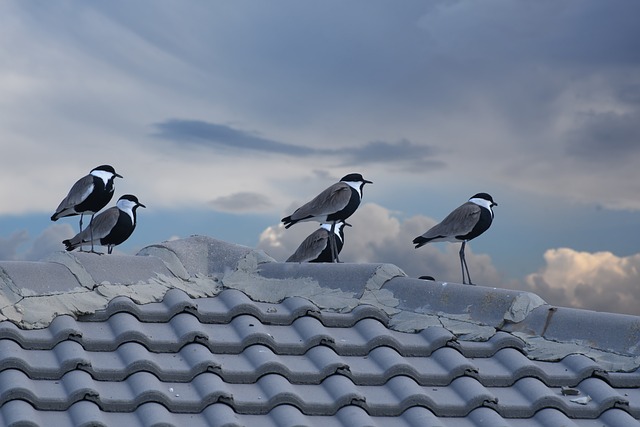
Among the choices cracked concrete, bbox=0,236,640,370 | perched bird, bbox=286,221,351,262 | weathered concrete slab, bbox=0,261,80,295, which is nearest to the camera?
weathered concrete slab, bbox=0,261,80,295

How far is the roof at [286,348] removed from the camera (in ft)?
15.8

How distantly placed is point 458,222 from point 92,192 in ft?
13.9

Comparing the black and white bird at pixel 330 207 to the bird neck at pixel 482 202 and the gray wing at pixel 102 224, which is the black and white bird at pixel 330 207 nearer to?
the bird neck at pixel 482 202

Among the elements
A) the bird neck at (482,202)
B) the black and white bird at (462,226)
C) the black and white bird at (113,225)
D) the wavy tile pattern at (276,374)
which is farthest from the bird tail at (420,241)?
the wavy tile pattern at (276,374)

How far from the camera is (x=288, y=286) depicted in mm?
6473

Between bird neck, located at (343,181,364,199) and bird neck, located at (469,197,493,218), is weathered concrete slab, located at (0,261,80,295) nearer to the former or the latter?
bird neck, located at (343,181,364,199)

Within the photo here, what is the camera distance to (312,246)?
12453 millimetres

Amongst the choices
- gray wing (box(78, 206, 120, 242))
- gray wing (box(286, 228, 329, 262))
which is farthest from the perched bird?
gray wing (box(78, 206, 120, 242))

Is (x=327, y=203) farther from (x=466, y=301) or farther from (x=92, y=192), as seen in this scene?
(x=466, y=301)

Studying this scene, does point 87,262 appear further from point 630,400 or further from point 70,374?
point 630,400

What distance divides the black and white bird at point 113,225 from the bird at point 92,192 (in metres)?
0.33

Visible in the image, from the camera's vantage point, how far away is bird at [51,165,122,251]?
11.0 metres

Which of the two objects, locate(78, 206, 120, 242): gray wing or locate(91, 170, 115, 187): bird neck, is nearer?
locate(91, 170, 115, 187): bird neck

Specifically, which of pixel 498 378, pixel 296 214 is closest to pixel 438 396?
pixel 498 378
